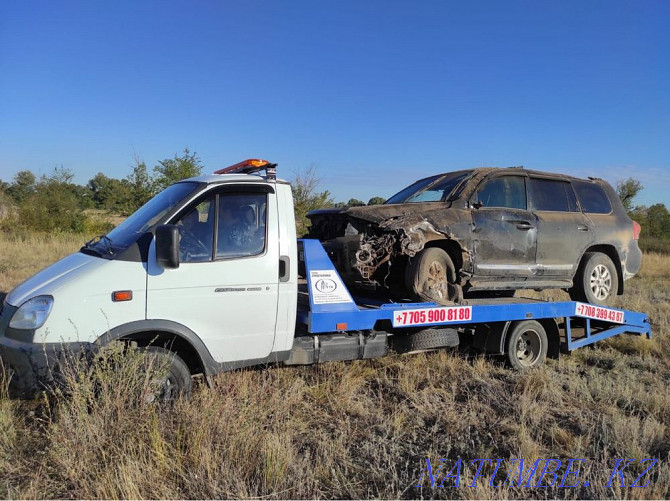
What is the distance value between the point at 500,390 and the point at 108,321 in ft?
12.2

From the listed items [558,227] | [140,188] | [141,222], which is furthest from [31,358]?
[140,188]

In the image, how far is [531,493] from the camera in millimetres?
3020

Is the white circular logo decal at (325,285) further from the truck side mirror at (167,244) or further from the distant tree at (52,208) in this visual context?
the distant tree at (52,208)

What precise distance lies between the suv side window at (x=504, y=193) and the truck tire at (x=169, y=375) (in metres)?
3.87

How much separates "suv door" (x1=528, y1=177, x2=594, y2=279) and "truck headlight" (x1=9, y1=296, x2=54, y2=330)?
17.4 ft

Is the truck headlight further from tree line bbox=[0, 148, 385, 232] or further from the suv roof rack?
tree line bbox=[0, 148, 385, 232]

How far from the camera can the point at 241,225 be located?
412cm

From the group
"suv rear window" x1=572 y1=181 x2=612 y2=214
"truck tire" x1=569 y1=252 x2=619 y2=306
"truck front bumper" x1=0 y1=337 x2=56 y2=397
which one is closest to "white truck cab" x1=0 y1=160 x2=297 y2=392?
"truck front bumper" x1=0 y1=337 x2=56 y2=397

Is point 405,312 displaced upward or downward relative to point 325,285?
downward

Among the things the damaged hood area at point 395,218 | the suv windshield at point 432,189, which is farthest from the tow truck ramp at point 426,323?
the suv windshield at point 432,189

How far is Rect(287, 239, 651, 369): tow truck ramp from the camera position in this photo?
4.43 meters

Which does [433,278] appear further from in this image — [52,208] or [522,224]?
[52,208]

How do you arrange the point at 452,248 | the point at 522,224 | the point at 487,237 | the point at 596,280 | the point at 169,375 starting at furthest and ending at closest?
the point at 596,280
the point at 522,224
the point at 487,237
the point at 452,248
the point at 169,375

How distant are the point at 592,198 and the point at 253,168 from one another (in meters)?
4.98
